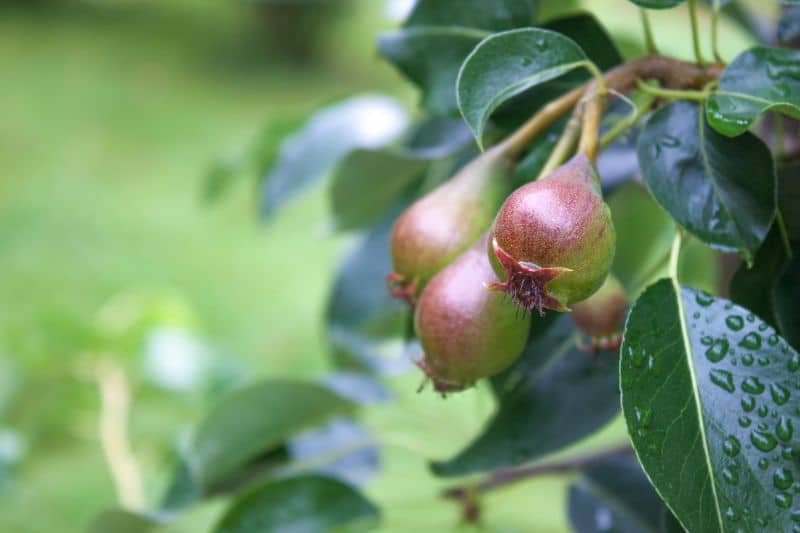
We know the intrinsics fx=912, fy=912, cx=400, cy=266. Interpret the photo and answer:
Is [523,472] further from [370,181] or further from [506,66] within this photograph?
[506,66]

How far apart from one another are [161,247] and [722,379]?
136 cm

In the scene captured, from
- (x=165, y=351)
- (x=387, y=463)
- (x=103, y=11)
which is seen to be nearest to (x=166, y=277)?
(x=165, y=351)

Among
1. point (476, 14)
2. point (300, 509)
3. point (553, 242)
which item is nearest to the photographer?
point (553, 242)

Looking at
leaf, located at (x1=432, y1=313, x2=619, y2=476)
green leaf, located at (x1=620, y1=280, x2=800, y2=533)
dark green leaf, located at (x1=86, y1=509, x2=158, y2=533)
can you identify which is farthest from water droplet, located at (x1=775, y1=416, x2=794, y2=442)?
dark green leaf, located at (x1=86, y1=509, x2=158, y2=533)

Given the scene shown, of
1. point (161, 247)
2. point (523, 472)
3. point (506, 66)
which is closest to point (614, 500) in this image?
point (523, 472)

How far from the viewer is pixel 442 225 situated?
11.6 inches

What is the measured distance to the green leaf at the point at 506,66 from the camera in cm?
28

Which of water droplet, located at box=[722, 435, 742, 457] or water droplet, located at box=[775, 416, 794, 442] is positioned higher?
water droplet, located at box=[722, 435, 742, 457]

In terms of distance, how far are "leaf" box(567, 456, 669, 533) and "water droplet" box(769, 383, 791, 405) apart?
20 cm

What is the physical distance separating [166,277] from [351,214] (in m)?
0.98

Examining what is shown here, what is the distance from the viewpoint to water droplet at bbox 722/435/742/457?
262 mm

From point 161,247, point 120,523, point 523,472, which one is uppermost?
point 120,523

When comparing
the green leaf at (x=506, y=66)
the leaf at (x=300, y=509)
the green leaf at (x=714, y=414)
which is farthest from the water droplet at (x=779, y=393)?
the leaf at (x=300, y=509)

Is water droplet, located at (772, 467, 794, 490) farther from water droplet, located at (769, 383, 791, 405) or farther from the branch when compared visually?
the branch
